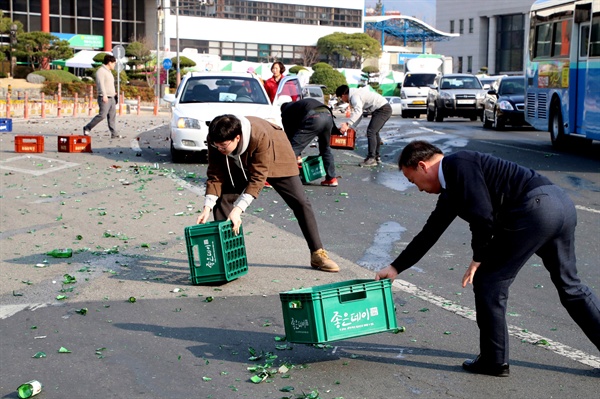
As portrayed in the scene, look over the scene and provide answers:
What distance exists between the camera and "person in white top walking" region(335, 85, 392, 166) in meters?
16.3

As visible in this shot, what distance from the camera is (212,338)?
20.5ft

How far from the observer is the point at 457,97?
115ft

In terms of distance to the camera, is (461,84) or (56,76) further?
(56,76)

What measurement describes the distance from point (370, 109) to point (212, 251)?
9777mm

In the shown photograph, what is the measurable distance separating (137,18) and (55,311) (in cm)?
8294

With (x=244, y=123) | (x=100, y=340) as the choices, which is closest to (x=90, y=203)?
(x=244, y=123)

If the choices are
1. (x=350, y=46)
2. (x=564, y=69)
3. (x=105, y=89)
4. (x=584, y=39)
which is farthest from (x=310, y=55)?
(x=584, y=39)

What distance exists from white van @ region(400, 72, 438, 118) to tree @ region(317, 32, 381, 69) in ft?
186

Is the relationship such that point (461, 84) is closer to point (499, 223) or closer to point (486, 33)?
point (499, 223)

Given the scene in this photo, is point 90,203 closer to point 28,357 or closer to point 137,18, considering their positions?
point 28,357

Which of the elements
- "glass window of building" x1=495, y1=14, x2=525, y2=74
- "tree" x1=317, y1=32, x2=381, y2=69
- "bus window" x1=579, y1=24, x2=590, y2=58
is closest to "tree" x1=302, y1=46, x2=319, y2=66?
"tree" x1=317, y1=32, x2=381, y2=69

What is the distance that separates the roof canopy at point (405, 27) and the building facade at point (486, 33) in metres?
2.37

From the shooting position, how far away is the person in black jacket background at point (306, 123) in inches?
545

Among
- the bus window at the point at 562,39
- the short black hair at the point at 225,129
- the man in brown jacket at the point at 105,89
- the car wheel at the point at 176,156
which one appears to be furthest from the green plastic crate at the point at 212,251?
the bus window at the point at 562,39
